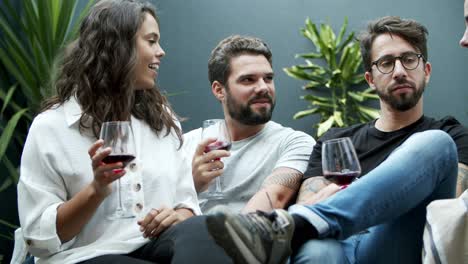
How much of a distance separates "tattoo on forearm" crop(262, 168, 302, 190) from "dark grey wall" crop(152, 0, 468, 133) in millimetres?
2261

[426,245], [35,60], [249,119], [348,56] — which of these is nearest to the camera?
[426,245]

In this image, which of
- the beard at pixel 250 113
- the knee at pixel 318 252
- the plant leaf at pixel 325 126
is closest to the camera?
the knee at pixel 318 252

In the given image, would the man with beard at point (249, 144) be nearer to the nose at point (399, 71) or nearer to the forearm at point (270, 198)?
the forearm at point (270, 198)

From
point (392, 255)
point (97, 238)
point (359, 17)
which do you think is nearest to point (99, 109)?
point (97, 238)

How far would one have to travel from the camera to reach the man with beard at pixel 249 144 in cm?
235

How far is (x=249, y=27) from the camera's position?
4.83m

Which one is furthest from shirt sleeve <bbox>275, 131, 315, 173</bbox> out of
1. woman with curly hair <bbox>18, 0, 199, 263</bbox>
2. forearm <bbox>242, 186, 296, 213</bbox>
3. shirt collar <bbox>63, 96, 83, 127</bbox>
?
shirt collar <bbox>63, 96, 83, 127</bbox>

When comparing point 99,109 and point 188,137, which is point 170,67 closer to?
point 188,137

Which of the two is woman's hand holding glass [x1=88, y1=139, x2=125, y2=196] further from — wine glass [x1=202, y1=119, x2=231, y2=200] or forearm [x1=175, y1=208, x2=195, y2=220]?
wine glass [x1=202, y1=119, x2=231, y2=200]

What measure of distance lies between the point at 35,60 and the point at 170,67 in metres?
1.37

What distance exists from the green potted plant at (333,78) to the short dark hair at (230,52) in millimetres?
1740

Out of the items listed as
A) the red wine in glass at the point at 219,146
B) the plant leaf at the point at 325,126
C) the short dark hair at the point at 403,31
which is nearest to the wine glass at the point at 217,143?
the red wine in glass at the point at 219,146

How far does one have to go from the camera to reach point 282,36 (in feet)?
15.9

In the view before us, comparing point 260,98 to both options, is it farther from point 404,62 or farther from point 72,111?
point 72,111
